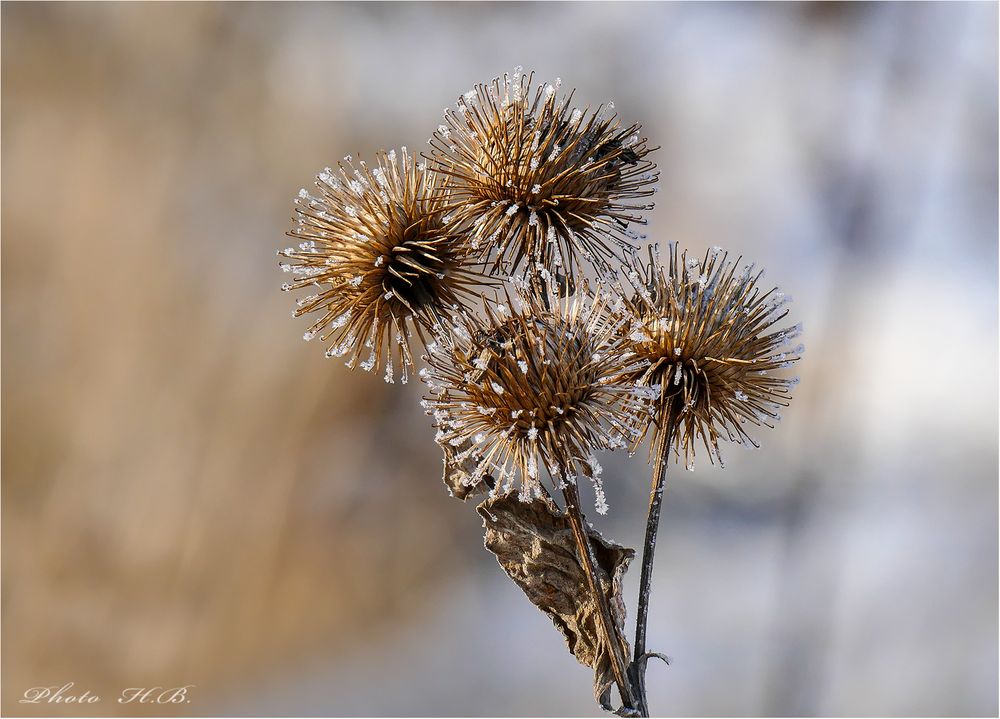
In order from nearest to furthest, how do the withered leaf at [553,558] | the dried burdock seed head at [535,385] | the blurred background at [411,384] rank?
1. the dried burdock seed head at [535,385]
2. the withered leaf at [553,558]
3. the blurred background at [411,384]

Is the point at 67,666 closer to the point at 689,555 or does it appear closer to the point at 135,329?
the point at 135,329

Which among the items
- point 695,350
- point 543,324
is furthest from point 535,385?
point 695,350

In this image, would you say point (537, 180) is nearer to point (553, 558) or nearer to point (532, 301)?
point (532, 301)

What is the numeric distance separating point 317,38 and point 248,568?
103 centimetres

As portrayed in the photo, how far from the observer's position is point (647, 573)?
876 mm

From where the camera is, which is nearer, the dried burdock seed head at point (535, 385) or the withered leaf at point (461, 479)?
the dried burdock seed head at point (535, 385)

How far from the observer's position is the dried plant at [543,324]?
76 centimetres

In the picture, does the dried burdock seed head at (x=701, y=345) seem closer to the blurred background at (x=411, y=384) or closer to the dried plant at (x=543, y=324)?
the dried plant at (x=543, y=324)

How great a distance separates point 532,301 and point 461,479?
21 centimetres

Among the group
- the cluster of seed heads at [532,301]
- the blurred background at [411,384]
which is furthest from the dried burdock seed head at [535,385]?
the blurred background at [411,384]

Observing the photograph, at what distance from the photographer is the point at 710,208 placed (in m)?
1.57

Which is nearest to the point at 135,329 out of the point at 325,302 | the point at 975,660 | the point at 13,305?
the point at 13,305

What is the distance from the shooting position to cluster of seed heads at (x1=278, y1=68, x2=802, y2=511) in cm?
76

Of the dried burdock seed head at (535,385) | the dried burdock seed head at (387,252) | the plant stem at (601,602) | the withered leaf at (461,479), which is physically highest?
the dried burdock seed head at (387,252)
